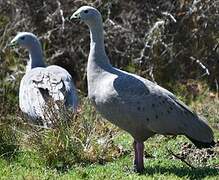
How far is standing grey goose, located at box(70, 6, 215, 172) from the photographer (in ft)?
22.6

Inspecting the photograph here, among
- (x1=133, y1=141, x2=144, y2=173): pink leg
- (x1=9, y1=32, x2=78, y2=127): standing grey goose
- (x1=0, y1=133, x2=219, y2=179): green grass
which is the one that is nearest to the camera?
(x1=0, y1=133, x2=219, y2=179): green grass

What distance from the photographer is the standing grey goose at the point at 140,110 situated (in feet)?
22.6

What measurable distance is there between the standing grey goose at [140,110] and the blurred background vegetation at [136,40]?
3941mm

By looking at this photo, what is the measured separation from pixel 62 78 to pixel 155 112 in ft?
7.26

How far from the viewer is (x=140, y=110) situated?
689cm

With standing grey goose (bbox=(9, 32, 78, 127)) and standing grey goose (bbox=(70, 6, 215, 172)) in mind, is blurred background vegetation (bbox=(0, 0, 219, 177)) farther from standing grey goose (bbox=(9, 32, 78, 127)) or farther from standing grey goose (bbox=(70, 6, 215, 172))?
standing grey goose (bbox=(70, 6, 215, 172))

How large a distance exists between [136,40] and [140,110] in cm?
535

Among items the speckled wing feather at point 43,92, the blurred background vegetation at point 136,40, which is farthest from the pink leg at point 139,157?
the blurred background vegetation at point 136,40

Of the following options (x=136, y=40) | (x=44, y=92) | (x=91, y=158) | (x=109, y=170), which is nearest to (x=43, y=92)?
(x=44, y=92)

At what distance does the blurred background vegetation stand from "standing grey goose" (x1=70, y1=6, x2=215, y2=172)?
394cm

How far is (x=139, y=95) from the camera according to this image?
6957 mm

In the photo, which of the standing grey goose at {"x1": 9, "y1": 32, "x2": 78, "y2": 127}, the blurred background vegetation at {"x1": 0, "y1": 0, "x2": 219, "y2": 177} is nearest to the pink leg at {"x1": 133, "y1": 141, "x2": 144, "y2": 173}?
the standing grey goose at {"x1": 9, "y1": 32, "x2": 78, "y2": 127}

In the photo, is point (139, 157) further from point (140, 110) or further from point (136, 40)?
point (136, 40)

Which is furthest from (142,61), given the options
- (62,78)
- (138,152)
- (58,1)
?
(138,152)
